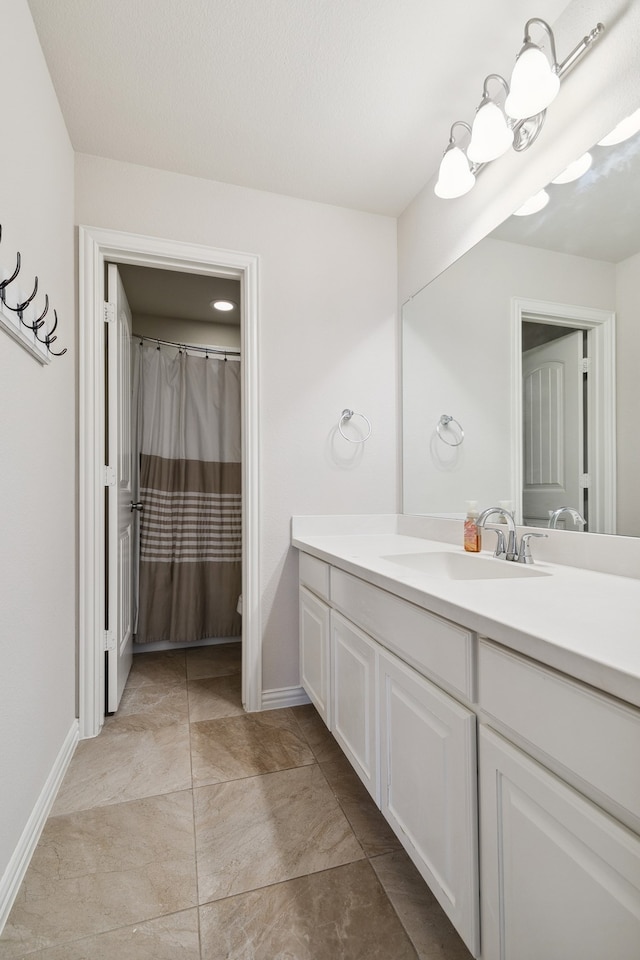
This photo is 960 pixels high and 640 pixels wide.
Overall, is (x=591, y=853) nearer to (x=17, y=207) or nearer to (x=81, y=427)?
(x=17, y=207)

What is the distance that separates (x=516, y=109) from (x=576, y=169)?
25 cm

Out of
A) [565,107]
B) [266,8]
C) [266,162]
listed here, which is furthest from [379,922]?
[266,162]

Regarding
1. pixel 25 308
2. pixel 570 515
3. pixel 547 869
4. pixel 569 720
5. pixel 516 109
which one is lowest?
pixel 547 869

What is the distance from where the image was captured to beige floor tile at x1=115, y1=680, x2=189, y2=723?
210 centimetres

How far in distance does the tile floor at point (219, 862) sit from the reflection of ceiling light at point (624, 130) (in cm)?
195

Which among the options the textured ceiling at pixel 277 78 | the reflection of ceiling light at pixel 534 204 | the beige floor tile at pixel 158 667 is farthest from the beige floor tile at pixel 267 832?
the textured ceiling at pixel 277 78

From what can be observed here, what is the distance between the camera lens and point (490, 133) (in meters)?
1.47

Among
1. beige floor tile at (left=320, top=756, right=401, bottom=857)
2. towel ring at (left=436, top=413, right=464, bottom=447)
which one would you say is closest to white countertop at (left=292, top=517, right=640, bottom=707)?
towel ring at (left=436, top=413, right=464, bottom=447)

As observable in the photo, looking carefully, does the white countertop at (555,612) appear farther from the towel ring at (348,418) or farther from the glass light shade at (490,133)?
the glass light shade at (490,133)

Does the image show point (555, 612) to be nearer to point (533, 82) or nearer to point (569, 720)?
point (569, 720)

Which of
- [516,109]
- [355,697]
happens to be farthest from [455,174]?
[355,697]

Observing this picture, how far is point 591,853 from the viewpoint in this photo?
62 cm

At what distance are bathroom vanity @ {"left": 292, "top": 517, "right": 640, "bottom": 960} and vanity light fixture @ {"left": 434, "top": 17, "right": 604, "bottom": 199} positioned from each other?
1.32m

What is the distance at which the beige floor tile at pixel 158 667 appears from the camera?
99.0 inches
